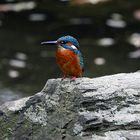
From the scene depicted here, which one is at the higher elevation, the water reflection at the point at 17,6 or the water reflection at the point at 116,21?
the water reflection at the point at 17,6

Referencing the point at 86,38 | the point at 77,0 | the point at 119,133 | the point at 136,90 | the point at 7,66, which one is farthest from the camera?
the point at 77,0

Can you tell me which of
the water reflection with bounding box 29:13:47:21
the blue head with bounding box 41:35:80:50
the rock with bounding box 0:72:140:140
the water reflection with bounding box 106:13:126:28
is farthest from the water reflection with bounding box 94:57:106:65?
the blue head with bounding box 41:35:80:50

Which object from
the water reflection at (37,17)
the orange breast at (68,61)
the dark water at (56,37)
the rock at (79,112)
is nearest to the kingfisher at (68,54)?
the orange breast at (68,61)

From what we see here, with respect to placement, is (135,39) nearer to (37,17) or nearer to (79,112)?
(37,17)

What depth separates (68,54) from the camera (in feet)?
19.0

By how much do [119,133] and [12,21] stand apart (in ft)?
27.1

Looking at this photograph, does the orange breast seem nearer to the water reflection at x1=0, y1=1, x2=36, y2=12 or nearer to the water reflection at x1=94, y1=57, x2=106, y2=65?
the water reflection at x1=94, y1=57, x2=106, y2=65

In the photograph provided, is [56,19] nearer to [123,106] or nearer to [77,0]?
[77,0]

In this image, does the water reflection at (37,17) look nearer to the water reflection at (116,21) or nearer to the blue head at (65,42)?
the water reflection at (116,21)

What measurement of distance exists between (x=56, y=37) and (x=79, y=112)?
696 cm

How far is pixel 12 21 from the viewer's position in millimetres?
13188

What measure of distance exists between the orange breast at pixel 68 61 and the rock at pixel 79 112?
5.0 inches

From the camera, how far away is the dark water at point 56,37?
35.3 feet

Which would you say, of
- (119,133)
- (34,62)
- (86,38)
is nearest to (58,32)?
(86,38)
